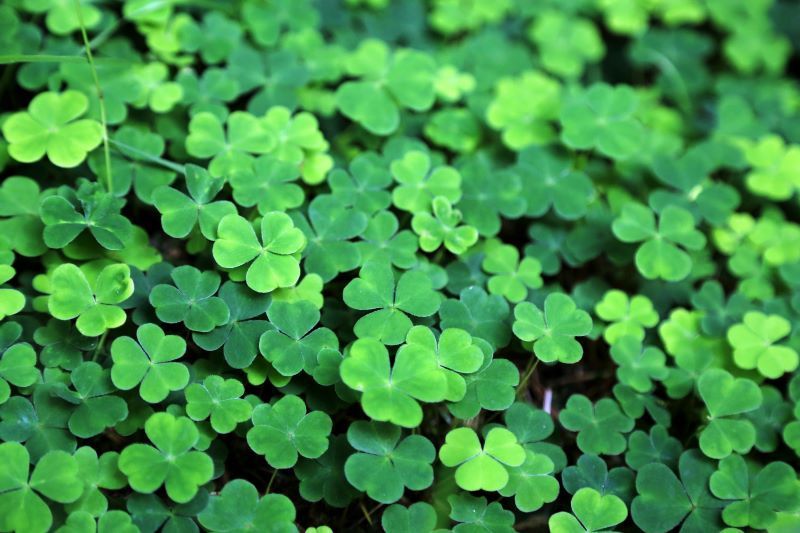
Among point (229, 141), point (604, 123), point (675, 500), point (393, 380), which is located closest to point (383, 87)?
point (229, 141)

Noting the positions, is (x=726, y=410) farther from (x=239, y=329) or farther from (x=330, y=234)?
(x=239, y=329)

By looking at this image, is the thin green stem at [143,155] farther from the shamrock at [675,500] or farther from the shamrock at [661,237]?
the shamrock at [675,500]

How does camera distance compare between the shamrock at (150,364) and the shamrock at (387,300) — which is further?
the shamrock at (387,300)

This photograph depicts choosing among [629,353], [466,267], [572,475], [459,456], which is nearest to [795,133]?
[629,353]

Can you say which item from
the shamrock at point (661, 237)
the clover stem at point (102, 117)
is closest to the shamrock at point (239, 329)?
the clover stem at point (102, 117)

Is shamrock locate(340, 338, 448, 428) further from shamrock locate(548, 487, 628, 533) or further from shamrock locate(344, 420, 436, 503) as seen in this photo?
shamrock locate(548, 487, 628, 533)

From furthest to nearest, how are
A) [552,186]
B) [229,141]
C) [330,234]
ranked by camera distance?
1. [552,186]
2. [229,141]
3. [330,234]
